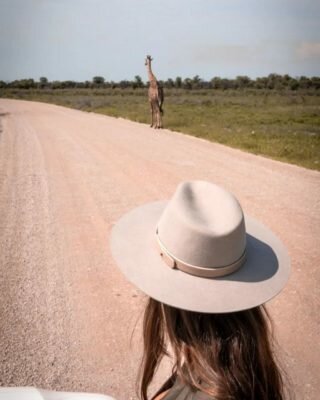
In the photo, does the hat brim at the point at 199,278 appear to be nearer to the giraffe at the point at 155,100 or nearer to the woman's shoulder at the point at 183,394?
the woman's shoulder at the point at 183,394

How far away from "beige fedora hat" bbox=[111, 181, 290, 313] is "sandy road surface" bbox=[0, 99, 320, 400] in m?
1.38

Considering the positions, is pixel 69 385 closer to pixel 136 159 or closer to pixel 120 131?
pixel 136 159

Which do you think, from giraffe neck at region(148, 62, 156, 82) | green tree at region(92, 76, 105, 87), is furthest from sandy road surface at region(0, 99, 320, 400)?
green tree at region(92, 76, 105, 87)

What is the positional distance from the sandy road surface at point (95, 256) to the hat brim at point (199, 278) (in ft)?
4.38

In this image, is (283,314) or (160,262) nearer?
(160,262)

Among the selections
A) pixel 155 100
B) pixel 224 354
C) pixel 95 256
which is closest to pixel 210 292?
pixel 224 354

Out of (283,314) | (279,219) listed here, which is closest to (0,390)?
(283,314)

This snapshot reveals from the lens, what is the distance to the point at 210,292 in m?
1.21

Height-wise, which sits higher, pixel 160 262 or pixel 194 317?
pixel 160 262

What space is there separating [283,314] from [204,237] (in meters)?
2.27

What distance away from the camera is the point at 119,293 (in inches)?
132

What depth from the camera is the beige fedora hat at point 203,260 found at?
120cm

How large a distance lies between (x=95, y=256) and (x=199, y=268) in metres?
2.91

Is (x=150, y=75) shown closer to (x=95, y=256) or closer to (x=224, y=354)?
(x=95, y=256)
